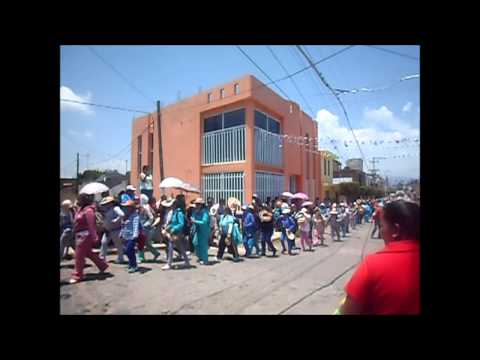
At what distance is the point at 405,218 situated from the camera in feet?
5.41

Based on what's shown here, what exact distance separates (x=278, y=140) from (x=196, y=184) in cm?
247

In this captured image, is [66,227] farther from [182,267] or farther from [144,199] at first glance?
[182,267]

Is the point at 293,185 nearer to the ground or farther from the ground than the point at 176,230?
farther from the ground

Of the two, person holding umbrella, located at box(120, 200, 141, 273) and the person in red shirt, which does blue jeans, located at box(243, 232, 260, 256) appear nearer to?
person holding umbrella, located at box(120, 200, 141, 273)

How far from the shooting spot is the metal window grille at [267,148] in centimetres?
755

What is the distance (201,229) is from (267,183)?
2573 mm

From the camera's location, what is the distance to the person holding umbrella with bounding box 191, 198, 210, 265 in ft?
17.5

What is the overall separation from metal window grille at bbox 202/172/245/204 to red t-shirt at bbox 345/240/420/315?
5.57 meters

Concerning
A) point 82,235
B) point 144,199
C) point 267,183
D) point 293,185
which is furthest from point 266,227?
point 82,235

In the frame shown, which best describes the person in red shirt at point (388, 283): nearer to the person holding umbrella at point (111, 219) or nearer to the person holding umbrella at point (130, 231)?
the person holding umbrella at point (130, 231)

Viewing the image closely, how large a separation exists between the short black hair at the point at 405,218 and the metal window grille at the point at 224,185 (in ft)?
17.6
